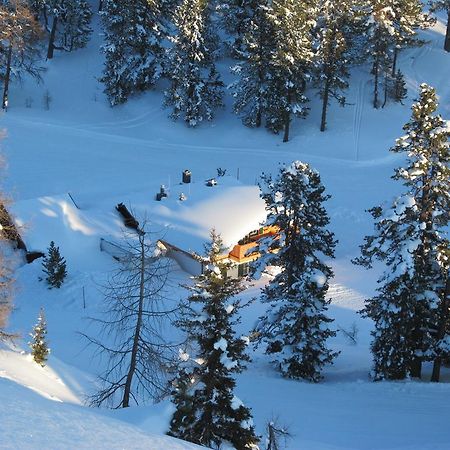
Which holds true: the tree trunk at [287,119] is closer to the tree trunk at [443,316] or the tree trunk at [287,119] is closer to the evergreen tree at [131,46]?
the evergreen tree at [131,46]

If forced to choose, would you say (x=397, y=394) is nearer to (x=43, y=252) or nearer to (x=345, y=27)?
(x=43, y=252)

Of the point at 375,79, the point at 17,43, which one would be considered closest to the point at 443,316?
the point at 375,79

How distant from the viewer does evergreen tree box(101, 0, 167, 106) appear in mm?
47750

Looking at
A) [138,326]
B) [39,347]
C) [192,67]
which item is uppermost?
[192,67]

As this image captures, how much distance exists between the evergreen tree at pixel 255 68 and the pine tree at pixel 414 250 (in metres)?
26.2

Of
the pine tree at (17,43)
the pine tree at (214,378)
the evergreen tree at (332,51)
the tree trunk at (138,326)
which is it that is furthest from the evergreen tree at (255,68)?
the pine tree at (214,378)

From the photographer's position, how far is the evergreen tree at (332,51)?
142 feet

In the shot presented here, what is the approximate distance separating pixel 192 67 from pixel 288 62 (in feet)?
25.9

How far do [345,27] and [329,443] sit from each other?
38.2 m

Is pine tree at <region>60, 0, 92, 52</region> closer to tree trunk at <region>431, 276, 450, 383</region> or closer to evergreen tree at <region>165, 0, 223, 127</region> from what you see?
evergreen tree at <region>165, 0, 223, 127</region>

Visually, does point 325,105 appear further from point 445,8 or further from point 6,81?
point 6,81

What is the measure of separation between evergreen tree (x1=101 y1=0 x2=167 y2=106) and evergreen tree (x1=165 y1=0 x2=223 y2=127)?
2.19 meters

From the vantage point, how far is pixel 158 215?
32031mm

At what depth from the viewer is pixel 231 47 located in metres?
52.9
